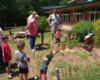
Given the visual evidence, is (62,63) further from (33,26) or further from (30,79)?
(33,26)

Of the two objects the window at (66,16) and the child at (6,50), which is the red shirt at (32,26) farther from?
the window at (66,16)

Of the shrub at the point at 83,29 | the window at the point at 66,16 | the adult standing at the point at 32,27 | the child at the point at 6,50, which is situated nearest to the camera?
the child at the point at 6,50

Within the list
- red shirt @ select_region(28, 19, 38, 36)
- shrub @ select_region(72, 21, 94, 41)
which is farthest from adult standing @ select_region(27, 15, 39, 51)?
shrub @ select_region(72, 21, 94, 41)

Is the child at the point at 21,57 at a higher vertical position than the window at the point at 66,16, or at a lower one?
lower

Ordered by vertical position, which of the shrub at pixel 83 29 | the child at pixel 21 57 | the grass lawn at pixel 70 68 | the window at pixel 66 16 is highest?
the window at pixel 66 16

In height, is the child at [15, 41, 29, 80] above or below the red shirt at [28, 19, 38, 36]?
below

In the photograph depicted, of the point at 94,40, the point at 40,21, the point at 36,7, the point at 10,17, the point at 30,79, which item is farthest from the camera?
the point at 36,7

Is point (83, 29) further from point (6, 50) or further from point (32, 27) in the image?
point (6, 50)

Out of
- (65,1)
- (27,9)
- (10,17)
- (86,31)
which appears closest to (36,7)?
(27,9)

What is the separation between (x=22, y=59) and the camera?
2.87 m

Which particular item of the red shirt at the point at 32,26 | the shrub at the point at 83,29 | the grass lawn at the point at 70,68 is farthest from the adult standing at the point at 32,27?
the shrub at the point at 83,29

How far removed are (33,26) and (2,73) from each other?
2402mm

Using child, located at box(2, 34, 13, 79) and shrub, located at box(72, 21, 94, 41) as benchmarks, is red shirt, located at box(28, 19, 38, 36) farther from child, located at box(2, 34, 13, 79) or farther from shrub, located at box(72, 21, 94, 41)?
shrub, located at box(72, 21, 94, 41)

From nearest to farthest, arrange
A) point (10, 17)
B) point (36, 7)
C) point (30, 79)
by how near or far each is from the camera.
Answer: point (30, 79) < point (10, 17) < point (36, 7)
